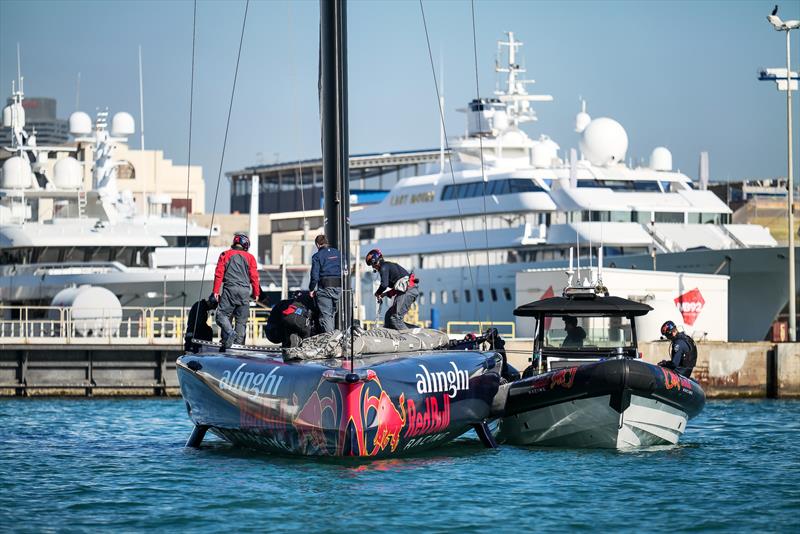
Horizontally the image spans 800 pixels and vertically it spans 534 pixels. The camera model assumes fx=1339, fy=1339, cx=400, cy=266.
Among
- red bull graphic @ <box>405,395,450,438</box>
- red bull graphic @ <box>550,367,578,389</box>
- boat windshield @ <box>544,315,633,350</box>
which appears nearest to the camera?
red bull graphic @ <box>405,395,450,438</box>

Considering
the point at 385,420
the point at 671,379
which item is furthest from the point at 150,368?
the point at 385,420

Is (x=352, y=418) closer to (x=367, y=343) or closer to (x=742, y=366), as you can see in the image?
(x=367, y=343)

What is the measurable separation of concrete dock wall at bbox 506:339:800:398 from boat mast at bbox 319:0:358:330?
543 inches

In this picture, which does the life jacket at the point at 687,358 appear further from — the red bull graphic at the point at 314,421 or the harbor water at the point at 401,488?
the red bull graphic at the point at 314,421

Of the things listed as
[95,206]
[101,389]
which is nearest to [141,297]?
[95,206]

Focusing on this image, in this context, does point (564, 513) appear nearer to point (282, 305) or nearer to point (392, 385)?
point (392, 385)

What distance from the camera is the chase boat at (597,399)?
54.8 ft

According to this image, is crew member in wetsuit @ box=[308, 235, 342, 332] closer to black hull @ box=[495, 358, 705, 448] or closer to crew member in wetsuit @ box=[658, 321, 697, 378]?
black hull @ box=[495, 358, 705, 448]

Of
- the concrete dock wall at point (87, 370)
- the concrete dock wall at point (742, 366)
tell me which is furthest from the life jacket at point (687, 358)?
the concrete dock wall at point (87, 370)

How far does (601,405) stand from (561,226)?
1232 inches

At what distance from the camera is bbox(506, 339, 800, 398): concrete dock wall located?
30672 mm

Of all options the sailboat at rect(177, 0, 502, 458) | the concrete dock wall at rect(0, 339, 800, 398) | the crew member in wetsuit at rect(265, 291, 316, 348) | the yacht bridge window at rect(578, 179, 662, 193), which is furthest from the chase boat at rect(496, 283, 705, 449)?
the yacht bridge window at rect(578, 179, 662, 193)

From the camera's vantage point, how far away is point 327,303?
17.2 m

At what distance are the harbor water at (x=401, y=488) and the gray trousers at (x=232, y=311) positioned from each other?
149 centimetres
